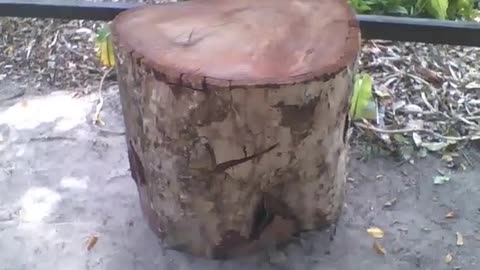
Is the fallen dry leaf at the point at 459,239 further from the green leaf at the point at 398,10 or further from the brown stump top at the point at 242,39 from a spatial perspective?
the green leaf at the point at 398,10

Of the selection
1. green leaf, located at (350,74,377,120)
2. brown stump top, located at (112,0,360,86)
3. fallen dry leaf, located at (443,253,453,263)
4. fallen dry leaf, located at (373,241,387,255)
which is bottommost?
fallen dry leaf, located at (443,253,453,263)

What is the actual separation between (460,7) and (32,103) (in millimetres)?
1353

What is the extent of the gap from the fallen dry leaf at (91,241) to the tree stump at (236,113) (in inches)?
6.8

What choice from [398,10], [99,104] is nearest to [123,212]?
[99,104]

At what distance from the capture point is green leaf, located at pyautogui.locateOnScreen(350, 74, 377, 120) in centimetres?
222

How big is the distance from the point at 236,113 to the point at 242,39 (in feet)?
0.55

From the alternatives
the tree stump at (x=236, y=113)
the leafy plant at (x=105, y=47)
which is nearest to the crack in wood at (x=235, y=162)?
the tree stump at (x=236, y=113)

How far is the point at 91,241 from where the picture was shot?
194 cm

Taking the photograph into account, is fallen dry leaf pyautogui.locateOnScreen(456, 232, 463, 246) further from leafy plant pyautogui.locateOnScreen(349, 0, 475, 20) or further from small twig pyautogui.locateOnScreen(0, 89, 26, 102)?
small twig pyautogui.locateOnScreen(0, 89, 26, 102)

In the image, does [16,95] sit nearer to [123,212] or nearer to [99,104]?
[99,104]

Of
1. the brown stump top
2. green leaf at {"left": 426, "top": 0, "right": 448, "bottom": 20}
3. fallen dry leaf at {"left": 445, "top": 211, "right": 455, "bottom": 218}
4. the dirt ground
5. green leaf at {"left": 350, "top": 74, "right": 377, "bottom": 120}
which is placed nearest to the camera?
the brown stump top

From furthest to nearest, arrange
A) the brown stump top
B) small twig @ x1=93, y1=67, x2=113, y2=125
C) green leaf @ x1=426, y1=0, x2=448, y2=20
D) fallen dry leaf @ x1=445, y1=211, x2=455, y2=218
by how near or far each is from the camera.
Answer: green leaf @ x1=426, y1=0, x2=448, y2=20 → small twig @ x1=93, y1=67, x2=113, y2=125 → fallen dry leaf @ x1=445, y1=211, x2=455, y2=218 → the brown stump top

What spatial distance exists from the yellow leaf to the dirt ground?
0.04 feet

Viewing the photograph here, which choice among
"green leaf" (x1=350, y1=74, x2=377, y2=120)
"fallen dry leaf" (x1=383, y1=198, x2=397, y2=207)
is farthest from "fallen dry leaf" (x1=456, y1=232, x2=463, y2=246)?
"green leaf" (x1=350, y1=74, x2=377, y2=120)
